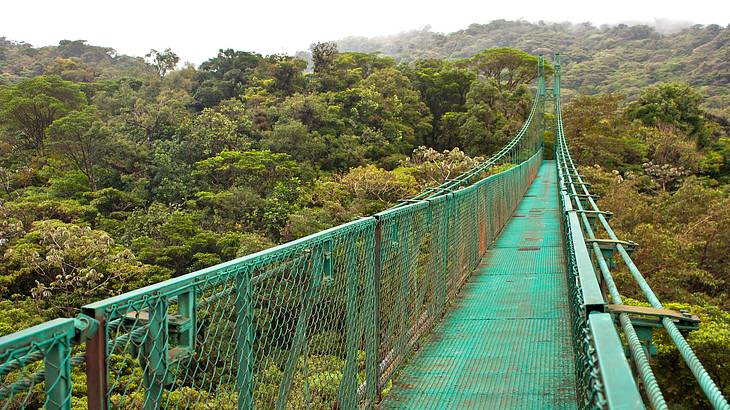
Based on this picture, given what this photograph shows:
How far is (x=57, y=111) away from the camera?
27031mm

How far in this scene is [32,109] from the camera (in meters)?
26.6

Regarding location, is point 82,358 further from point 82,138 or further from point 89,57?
point 89,57

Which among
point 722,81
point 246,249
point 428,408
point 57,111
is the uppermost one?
point 722,81

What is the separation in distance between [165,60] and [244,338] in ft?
148

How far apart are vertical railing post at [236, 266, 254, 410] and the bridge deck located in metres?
1.40

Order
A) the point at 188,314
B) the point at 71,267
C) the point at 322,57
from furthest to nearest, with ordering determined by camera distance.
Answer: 1. the point at 322,57
2. the point at 71,267
3. the point at 188,314

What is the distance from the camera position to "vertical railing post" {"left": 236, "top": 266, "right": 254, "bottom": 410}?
169 cm

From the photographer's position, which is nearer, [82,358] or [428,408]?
[82,358]

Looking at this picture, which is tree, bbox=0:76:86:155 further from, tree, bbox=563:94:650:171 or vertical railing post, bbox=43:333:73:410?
vertical railing post, bbox=43:333:73:410

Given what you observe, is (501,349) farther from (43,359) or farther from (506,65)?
(506,65)

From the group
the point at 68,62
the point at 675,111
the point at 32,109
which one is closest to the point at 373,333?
the point at 32,109

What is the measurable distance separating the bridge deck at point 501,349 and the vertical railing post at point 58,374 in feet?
7.01

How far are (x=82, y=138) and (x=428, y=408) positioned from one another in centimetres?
2487

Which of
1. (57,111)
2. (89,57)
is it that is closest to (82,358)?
(57,111)
